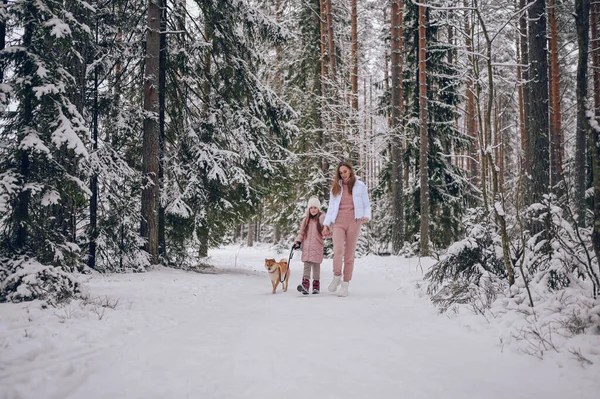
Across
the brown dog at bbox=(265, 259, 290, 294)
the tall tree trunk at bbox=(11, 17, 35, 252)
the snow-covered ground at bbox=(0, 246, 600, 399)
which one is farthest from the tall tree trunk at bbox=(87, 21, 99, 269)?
the brown dog at bbox=(265, 259, 290, 294)

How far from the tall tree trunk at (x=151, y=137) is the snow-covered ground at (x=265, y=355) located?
11.4 feet

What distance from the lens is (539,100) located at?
6406mm

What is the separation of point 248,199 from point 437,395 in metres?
7.90

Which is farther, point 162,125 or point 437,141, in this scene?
point 437,141

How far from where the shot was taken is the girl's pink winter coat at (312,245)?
6629 mm

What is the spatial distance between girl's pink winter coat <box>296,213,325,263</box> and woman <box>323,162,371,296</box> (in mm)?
269

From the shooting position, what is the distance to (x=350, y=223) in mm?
6492

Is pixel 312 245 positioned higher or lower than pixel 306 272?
higher

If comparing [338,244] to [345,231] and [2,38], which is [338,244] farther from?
[2,38]

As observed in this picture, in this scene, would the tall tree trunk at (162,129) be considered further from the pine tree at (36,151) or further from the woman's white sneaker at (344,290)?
the woman's white sneaker at (344,290)

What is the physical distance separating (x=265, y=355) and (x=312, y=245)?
12.2 feet

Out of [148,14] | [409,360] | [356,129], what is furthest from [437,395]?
[356,129]

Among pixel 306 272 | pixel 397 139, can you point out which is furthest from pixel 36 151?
pixel 397 139

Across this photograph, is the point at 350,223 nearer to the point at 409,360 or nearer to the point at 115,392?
the point at 409,360
